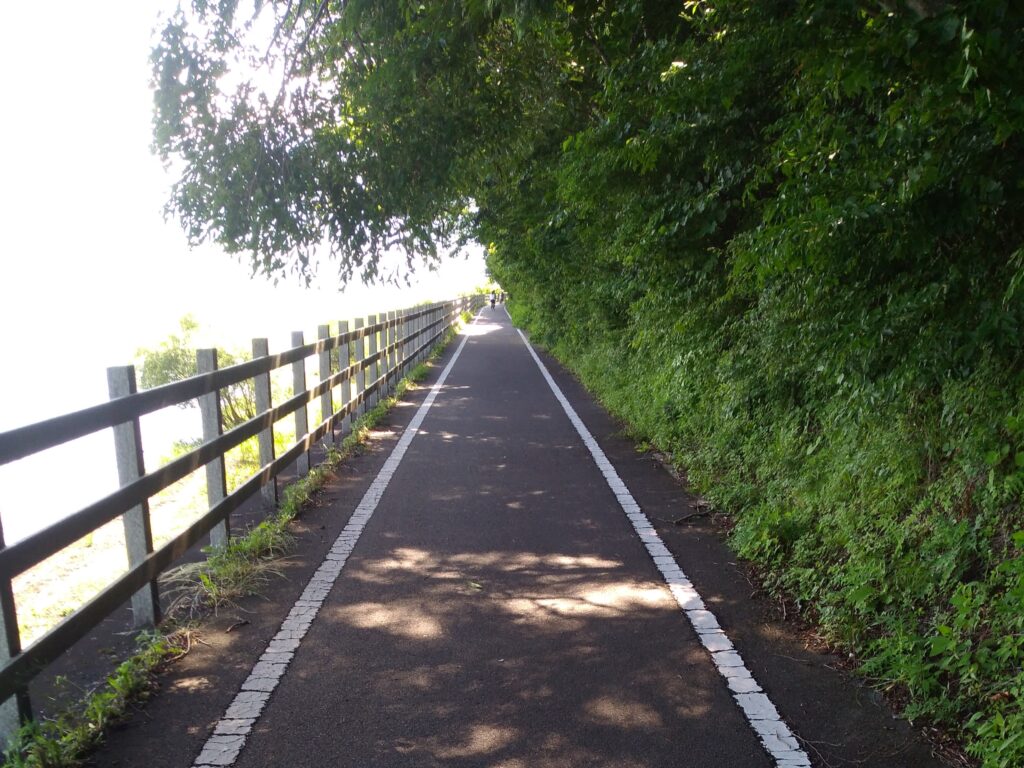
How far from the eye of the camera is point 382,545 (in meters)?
5.97

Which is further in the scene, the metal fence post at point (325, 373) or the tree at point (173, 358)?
the tree at point (173, 358)

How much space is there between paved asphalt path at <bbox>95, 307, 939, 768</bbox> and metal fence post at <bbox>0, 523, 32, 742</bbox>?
1.18ft

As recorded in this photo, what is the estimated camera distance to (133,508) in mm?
4398

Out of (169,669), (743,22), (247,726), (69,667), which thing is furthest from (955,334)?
(69,667)

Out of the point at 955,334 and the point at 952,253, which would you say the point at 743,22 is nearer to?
the point at 952,253

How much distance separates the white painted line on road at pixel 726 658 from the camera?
10.9ft

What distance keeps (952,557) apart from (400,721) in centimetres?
260

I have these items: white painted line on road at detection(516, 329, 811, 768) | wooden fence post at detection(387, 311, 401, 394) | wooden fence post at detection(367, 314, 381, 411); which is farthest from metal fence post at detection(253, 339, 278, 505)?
wooden fence post at detection(387, 311, 401, 394)

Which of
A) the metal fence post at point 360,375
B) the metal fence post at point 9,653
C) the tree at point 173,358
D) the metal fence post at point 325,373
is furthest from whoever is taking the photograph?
the tree at point 173,358

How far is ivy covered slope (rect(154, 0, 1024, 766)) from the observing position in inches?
142

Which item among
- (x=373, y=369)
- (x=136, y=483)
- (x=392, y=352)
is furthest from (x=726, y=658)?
(x=392, y=352)

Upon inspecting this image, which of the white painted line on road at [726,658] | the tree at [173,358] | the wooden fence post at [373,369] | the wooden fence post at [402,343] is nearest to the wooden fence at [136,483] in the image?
the white painted line on road at [726,658]

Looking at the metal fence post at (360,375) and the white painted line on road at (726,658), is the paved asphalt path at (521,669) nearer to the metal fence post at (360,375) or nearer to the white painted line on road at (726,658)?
the white painted line on road at (726,658)

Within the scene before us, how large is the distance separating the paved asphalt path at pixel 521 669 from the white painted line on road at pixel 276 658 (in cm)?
1
